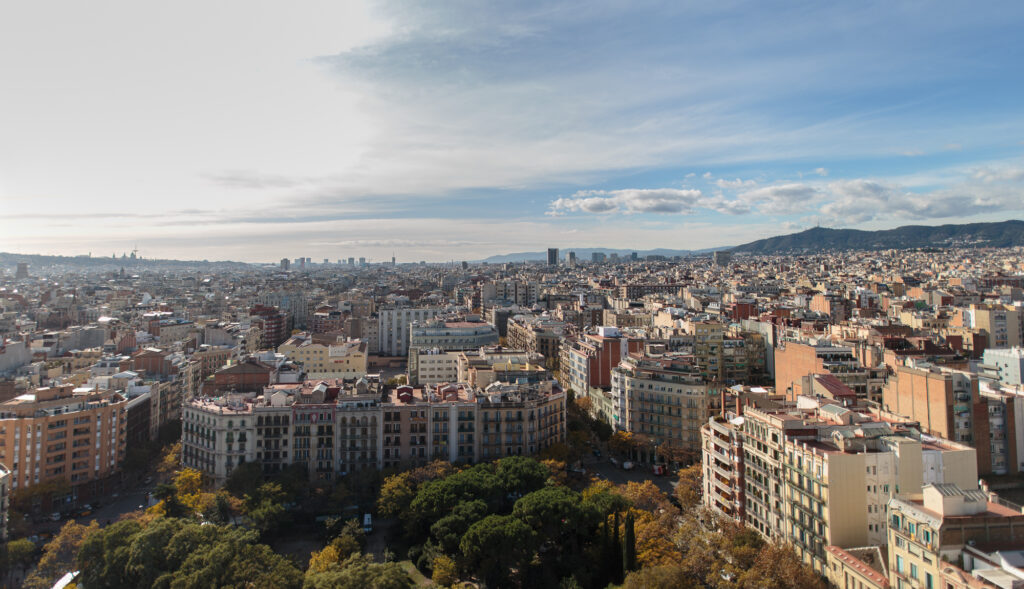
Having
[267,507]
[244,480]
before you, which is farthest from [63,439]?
[267,507]

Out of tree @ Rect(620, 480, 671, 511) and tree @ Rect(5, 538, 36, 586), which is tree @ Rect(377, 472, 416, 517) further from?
tree @ Rect(5, 538, 36, 586)

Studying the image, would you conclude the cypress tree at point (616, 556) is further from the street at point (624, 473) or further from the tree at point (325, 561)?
the tree at point (325, 561)

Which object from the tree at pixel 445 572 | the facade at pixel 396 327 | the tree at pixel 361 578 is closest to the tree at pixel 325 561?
the tree at pixel 361 578

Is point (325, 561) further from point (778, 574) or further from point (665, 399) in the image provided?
point (665, 399)

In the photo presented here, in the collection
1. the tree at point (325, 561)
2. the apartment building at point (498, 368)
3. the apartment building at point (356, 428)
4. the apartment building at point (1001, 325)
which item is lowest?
the tree at point (325, 561)

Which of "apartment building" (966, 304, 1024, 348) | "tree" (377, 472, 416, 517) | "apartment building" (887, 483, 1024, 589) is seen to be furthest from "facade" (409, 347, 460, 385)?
"apartment building" (966, 304, 1024, 348)
